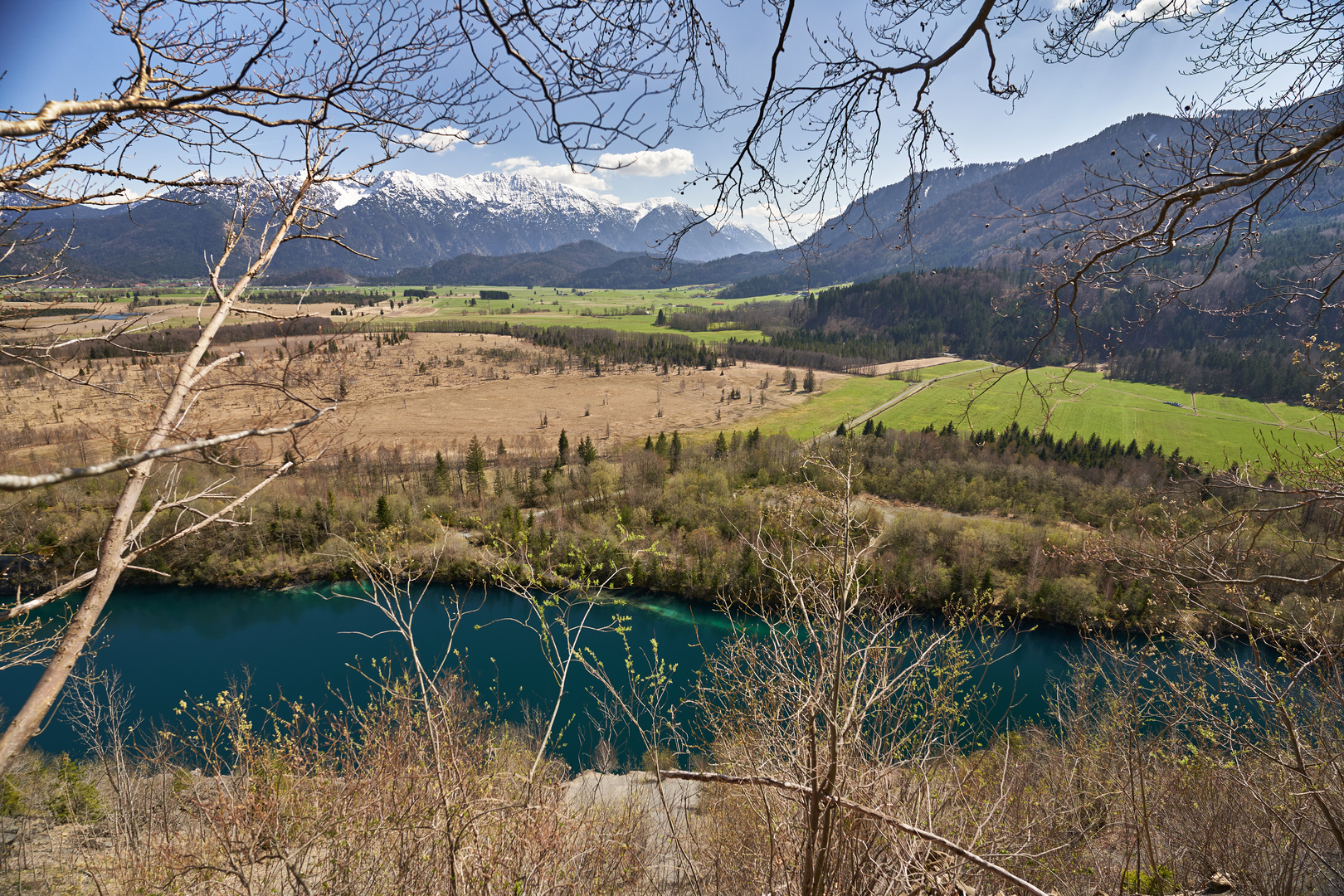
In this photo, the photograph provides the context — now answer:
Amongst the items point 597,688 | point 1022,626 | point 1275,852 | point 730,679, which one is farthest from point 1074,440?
point 730,679

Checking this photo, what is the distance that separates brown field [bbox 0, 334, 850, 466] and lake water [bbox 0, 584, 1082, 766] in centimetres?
1031

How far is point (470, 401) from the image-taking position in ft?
229

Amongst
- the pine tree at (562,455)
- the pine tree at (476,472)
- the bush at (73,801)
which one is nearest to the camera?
the bush at (73,801)

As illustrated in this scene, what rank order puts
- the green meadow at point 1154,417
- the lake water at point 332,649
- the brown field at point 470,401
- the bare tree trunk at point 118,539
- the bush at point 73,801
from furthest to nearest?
1. the green meadow at point 1154,417
2. the brown field at point 470,401
3. the lake water at point 332,649
4. the bush at point 73,801
5. the bare tree trunk at point 118,539

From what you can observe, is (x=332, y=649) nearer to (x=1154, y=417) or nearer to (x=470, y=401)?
(x=470, y=401)

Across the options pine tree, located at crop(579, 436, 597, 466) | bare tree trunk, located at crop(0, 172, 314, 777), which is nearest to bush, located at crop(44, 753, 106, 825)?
bare tree trunk, located at crop(0, 172, 314, 777)

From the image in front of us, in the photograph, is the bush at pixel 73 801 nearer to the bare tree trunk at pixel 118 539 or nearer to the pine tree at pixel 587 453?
the bare tree trunk at pixel 118 539

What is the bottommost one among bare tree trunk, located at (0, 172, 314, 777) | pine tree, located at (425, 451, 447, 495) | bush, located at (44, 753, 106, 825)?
bush, located at (44, 753, 106, 825)

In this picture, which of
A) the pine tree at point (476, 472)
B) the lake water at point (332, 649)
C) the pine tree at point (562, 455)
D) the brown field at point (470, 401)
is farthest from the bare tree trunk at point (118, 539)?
the pine tree at point (562, 455)

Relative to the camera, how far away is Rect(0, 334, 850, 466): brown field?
29766 millimetres

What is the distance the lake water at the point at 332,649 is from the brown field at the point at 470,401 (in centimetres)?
1031

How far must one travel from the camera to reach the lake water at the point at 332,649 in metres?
25.7

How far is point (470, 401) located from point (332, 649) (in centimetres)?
4316

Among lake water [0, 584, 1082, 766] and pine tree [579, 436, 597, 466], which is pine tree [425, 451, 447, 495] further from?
pine tree [579, 436, 597, 466]
